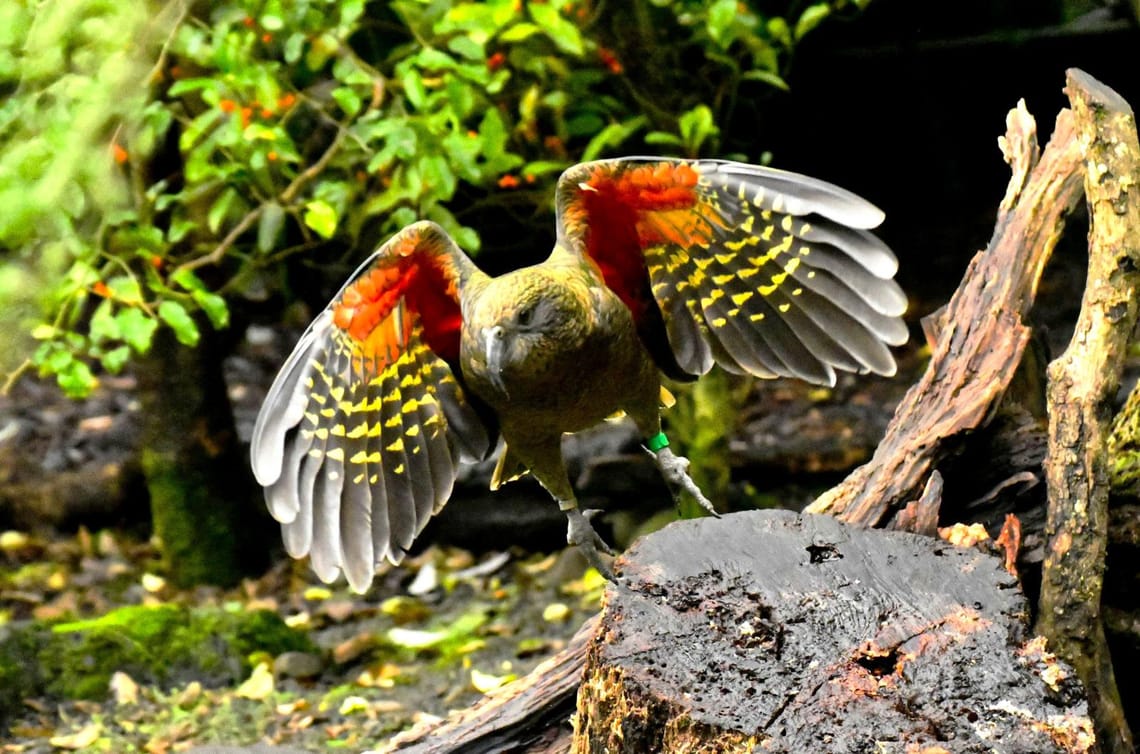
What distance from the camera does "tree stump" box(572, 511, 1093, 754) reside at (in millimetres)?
2000

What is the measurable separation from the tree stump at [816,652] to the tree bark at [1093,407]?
24 centimetres

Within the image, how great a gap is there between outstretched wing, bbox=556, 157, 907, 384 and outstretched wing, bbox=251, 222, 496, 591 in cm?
44

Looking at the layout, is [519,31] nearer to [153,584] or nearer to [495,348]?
[495,348]

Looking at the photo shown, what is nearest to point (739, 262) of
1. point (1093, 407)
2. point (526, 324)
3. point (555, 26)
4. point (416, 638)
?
point (526, 324)

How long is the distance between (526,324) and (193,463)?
3077mm

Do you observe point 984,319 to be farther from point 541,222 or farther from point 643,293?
point 541,222

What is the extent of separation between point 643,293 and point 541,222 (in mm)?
2156

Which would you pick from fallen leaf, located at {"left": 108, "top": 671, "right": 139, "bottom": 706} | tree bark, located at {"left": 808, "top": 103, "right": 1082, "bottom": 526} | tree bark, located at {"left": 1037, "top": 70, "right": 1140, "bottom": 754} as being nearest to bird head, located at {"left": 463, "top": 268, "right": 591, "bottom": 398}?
tree bark, located at {"left": 808, "top": 103, "right": 1082, "bottom": 526}

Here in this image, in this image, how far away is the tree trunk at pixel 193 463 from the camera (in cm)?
538

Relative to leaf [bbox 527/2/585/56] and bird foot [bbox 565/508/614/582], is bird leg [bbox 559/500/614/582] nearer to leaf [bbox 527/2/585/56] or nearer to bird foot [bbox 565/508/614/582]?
bird foot [bbox 565/508/614/582]

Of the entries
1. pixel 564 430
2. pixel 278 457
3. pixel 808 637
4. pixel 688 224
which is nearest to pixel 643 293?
pixel 688 224

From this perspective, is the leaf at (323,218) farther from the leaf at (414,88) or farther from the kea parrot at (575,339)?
the kea parrot at (575,339)

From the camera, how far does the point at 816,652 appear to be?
219cm

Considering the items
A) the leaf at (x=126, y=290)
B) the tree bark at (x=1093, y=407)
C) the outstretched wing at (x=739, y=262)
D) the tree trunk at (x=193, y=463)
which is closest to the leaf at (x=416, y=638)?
the tree trunk at (x=193, y=463)
